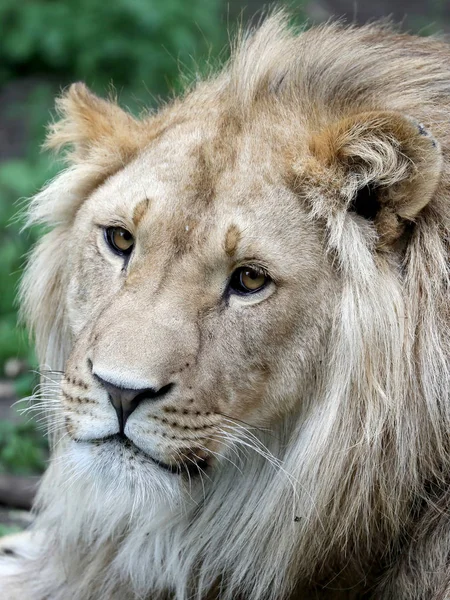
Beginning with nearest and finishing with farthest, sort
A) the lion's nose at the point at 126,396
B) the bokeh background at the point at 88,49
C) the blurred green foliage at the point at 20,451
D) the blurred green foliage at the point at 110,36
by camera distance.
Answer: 1. the lion's nose at the point at 126,396
2. the blurred green foliage at the point at 20,451
3. the bokeh background at the point at 88,49
4. the blurred green foliage at the point at 110,36

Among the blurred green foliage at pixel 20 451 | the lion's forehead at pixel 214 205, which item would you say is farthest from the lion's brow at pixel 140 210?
the blurred green foliage at pixel 20 451

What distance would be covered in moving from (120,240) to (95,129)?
52cm

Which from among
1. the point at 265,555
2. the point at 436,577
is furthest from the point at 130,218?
the point at 436,577

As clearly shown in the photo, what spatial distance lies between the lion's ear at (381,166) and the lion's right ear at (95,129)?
0.66 metres

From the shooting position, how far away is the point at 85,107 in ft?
11.6

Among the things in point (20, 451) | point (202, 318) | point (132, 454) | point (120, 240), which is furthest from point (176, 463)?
point (20, 451)

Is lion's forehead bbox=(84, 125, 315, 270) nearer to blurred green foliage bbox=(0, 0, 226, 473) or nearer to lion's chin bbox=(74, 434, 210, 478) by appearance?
A: lion's chin bbox=(74, 434, 210, 478)

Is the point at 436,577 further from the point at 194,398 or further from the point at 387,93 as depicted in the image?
the point at 387,93

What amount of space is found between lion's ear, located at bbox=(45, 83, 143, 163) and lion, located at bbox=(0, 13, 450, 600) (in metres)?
0.17

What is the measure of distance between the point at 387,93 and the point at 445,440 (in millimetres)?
1006

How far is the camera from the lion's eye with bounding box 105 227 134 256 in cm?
314

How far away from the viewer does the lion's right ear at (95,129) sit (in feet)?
11.2

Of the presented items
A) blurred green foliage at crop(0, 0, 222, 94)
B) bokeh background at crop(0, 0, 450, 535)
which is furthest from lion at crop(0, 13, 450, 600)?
blurred green foliage at crop(0, 0, 222, 94)

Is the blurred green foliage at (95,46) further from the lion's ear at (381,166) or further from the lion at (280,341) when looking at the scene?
the lion's ear at (381,166)
